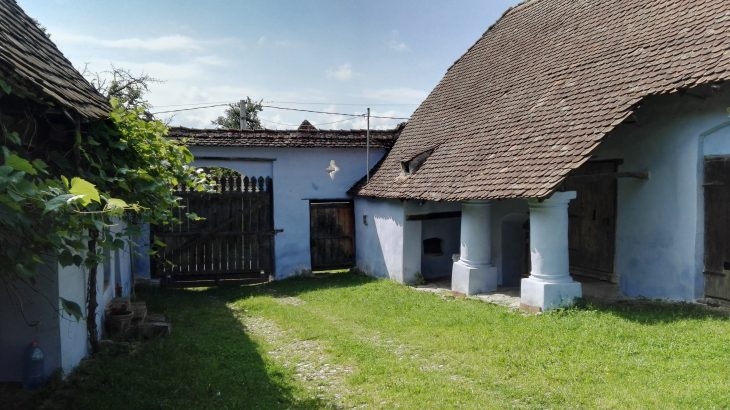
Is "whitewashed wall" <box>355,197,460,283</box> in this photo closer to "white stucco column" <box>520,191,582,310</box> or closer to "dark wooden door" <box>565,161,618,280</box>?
"dark wooden door" <box>565,161,618,280</box>

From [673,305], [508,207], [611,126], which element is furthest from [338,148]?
[673,305]

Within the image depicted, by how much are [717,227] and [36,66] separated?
27.8 ft

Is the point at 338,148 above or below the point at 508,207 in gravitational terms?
above

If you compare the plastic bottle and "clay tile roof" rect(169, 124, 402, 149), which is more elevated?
"clay tile roof" rect(169, 124, 402, 149)

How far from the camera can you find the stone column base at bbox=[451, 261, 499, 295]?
9.36 meters

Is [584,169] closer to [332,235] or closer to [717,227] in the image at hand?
[717,227]

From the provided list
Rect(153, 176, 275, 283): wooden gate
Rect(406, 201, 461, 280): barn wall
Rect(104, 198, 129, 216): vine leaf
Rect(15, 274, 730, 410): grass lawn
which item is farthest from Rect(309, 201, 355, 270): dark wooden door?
Rect(104, 198, 129, 216): vine leaf

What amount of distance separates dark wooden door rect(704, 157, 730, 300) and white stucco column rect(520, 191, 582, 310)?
181cm

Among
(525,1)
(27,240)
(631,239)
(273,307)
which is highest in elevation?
(525,1)

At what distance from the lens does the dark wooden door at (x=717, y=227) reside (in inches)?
289

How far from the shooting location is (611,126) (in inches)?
288

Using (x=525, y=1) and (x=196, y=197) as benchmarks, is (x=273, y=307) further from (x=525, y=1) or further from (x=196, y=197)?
(x=525, y=1)

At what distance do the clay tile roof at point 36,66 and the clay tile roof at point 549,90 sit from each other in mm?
5631

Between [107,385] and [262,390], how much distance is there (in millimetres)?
1479
